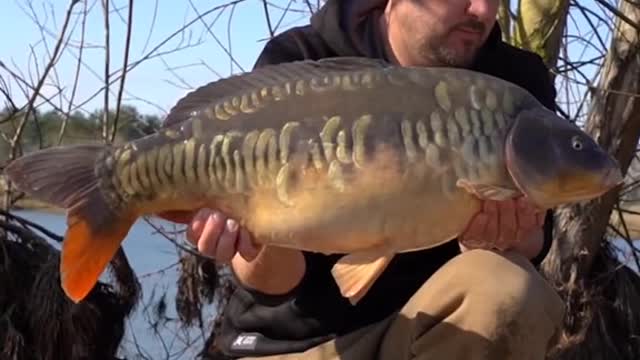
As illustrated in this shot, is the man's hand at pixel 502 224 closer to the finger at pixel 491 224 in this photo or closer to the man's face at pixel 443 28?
the finger at pixel 491 224

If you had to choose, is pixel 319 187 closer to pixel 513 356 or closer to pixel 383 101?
pixel 383 101

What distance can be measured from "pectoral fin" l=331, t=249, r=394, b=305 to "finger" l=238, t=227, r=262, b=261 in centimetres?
14

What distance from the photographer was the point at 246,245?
2350mm

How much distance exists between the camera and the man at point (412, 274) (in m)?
2.48

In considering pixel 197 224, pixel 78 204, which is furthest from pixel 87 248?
pixel 197 224

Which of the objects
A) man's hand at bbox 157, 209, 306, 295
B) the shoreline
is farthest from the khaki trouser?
the shoreline

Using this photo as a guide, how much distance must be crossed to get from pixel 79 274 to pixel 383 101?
576 millimetres

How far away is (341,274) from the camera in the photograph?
90.8 inches

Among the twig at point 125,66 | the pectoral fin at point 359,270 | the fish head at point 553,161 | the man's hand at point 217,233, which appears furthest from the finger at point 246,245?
the twig at point 125,66

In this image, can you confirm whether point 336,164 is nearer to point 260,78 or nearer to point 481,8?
point 260,78

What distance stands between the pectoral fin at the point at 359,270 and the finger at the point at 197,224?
227mm

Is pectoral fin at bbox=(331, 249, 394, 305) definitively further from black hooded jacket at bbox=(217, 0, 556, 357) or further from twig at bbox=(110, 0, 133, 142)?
twig at bbox=(110, 0, 133, 142)

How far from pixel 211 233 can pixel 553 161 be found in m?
0.58

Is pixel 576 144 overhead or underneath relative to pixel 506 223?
overhead
